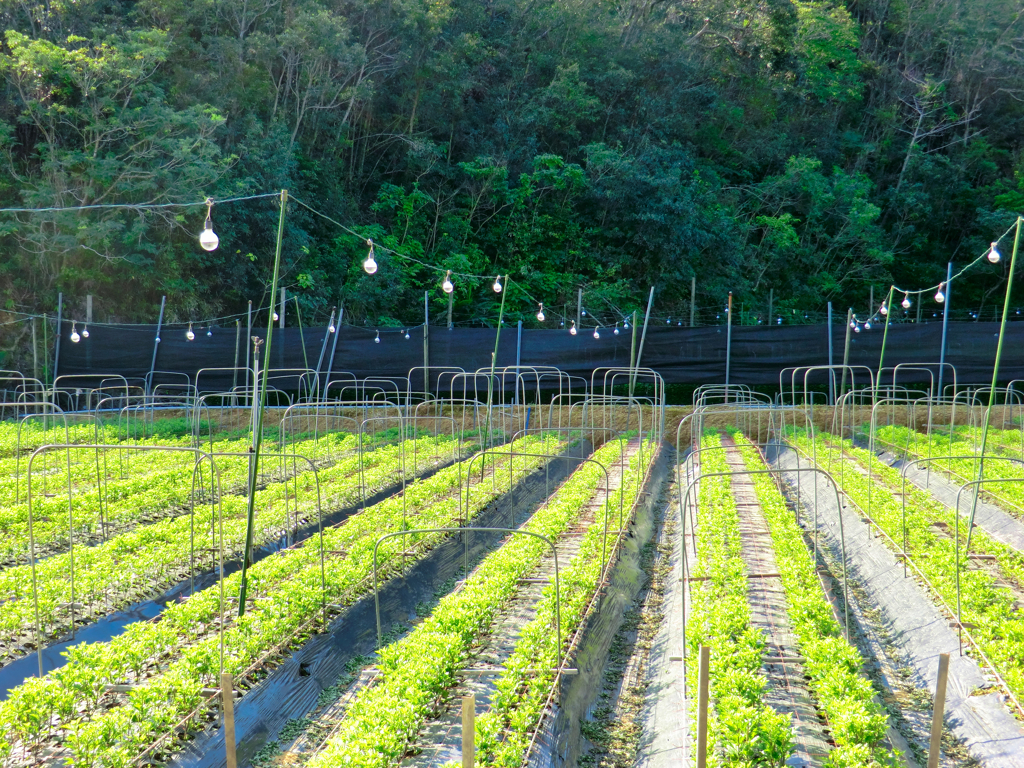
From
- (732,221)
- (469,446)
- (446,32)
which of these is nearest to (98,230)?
(469,446)

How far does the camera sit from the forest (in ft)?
78.8

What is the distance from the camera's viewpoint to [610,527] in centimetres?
1109

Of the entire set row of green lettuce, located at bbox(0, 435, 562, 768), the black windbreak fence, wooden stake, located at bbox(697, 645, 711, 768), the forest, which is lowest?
row of green lettuce, located at bbox(0, 435, 562, 768)

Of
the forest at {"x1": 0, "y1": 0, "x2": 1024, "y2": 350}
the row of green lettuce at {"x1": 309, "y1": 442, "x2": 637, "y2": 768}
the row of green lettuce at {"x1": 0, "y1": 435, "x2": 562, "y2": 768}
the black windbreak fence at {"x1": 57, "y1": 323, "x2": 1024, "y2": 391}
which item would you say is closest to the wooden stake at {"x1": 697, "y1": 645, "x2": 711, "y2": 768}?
the row of green lettuce at {"x1": 309, "y1": 442, "x2": 637, "y2": 768}

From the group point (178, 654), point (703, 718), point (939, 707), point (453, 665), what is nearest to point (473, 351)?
point (178, 654)

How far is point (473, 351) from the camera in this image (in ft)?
80.4

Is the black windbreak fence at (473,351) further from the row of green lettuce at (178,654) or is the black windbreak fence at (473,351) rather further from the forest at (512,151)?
the row of green lettuce at (178,654)

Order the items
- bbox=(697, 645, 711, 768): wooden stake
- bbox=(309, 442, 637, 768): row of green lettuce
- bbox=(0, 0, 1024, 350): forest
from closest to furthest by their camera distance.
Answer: bbox=(697, 645, 711, 768): wooden stake, bbox=(309, 442, 637, 768): row of green lettuce, bbox=(0, 0, 1024, 350): forest

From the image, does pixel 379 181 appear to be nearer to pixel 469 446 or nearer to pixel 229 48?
pixel 229 48

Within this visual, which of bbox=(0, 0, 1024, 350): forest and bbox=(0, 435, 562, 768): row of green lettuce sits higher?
bbox=(0, 0, 1024, 350): forest

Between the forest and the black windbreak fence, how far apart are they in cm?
232

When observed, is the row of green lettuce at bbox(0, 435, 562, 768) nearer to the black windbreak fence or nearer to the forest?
the black windbreak fence

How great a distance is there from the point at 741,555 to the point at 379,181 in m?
26.1

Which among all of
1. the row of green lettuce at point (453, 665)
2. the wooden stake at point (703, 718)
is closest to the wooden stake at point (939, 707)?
the wooden stake at point (703, 718)
